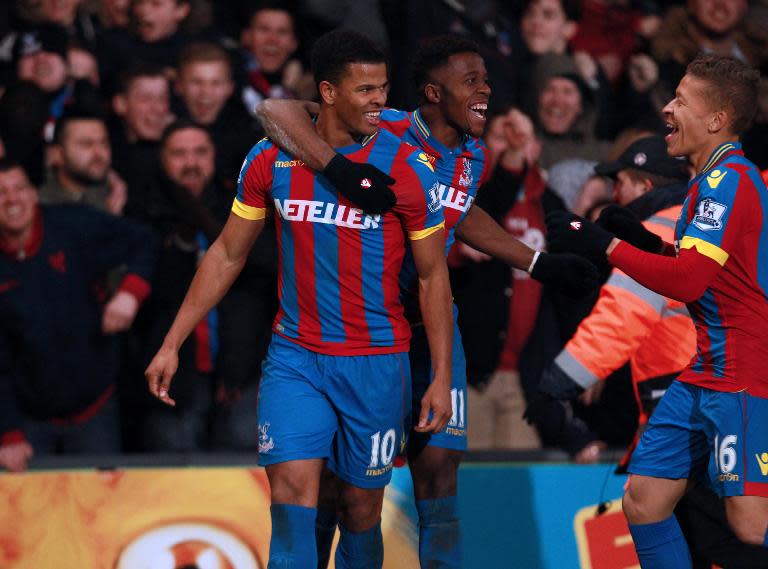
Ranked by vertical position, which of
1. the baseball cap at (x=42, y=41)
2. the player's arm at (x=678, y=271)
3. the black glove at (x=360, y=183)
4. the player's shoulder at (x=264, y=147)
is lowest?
the player's arm at (x=678, y=271)

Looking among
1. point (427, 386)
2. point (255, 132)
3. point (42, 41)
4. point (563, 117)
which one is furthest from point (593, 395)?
point (42, 41)

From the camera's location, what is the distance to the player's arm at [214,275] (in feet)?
16.6

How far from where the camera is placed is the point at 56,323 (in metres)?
6.65

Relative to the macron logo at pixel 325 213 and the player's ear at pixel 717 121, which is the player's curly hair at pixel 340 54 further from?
the player's ear at pixel 717 121

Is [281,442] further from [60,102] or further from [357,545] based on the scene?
[60,102]

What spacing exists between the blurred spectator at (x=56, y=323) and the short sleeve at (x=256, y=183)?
5.80 ft

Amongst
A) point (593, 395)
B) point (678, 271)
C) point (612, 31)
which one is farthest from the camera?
point (612, 31)

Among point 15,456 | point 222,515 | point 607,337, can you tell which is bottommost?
point 222,515

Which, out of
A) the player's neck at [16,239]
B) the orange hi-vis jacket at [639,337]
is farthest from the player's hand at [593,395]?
the player's neck at [16,239]

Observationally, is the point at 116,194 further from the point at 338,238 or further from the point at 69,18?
the point at 338,238

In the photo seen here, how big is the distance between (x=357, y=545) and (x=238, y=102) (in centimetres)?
340

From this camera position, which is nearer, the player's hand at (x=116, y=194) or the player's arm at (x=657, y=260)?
the player's arm at (x=657, y=260)

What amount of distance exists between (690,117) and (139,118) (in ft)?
11.8

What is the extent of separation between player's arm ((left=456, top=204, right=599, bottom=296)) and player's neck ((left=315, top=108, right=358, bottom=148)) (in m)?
0.79
